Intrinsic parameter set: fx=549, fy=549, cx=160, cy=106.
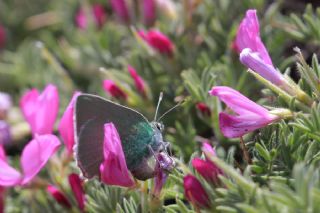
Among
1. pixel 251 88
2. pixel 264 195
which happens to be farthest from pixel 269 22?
pixel 264 195

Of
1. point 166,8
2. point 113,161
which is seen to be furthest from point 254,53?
point 166,8

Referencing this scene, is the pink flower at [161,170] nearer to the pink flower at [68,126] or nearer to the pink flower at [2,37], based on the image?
the pink flower at [68,126]

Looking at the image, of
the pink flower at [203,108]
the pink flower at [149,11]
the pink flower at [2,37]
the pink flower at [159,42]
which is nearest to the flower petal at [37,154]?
the pink flower at [203,108]

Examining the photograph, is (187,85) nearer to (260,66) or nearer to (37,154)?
(260,66)

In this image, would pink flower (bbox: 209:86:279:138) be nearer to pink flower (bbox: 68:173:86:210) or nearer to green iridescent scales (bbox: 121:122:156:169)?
green iridescent scales (bbox: 121:122:156:169)

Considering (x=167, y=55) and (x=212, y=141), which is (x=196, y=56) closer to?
(x=167, y=55)
